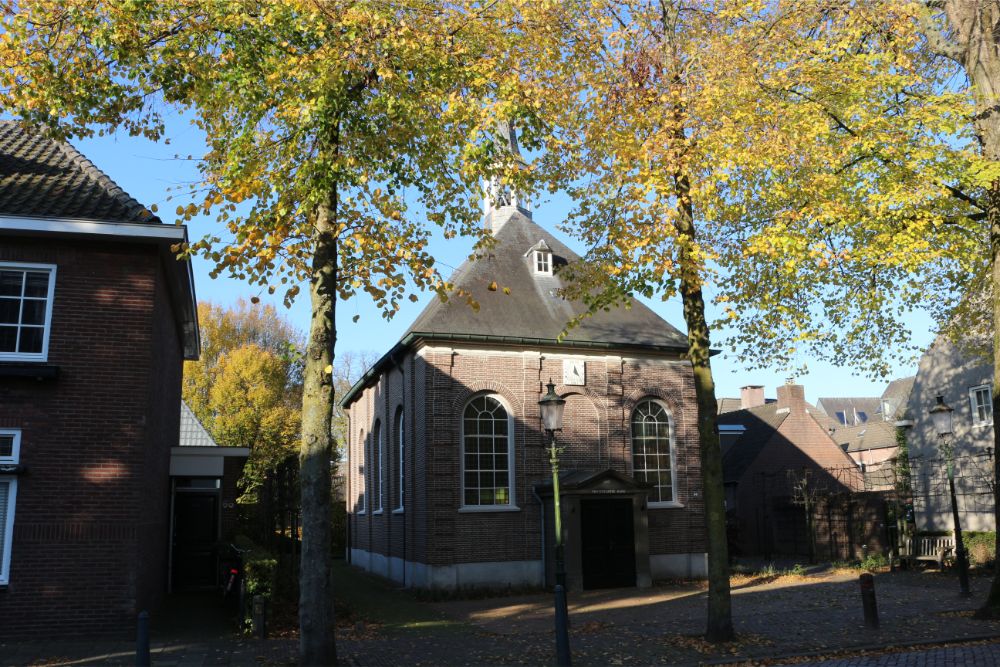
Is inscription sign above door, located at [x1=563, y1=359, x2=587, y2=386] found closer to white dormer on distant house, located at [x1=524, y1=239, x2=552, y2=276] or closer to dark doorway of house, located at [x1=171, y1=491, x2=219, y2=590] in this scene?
white dormer on distant house, located at [x1=524, y1=239, x2=552, y2=276]

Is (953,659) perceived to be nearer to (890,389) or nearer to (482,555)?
(482,555)

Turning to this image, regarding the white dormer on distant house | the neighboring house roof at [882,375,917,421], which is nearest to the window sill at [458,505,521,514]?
the white dormer on distant house

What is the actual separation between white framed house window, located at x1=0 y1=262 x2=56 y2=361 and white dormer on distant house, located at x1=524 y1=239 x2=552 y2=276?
45.6 feet

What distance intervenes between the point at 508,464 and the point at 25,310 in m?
11.9

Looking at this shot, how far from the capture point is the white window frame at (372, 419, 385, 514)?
84.0ft

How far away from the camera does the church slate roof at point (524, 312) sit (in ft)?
69.5

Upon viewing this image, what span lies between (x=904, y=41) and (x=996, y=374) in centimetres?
563

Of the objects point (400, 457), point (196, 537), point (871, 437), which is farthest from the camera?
point (871, 437)

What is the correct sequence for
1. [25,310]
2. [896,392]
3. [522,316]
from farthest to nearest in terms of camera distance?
[896,392] < [522,316] < [25,310]

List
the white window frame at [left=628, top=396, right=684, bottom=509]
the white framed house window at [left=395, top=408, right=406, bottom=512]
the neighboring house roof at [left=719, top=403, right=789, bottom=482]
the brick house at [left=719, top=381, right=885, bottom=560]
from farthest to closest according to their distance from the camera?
the neighboring house roof at [left=719, top=403, right=789, bottom=482] < the brick house at [left=719, top=381, right=885, bottom=560] < the white framed house window at [left=395, top=408, right=406, bottom=512] < the white window frame at [left=628, top=396, right=684, bottom=509]

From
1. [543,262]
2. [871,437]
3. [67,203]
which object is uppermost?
[543,262]

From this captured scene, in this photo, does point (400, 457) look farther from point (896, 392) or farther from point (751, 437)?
point (896, 392)

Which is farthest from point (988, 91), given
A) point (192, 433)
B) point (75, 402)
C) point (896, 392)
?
point (896, 392)

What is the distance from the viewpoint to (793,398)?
3662 cm
